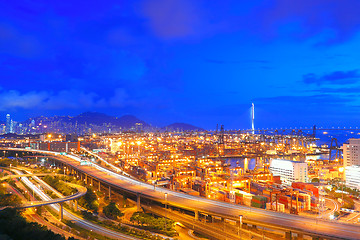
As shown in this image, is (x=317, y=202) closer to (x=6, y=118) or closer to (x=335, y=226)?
(x=335, y=226)

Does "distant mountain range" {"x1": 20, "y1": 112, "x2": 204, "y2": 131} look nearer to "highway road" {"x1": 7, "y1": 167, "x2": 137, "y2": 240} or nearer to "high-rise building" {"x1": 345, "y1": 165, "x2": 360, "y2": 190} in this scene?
"high-rise building" {"x1": 345, "y1": 165, "x2": 360, "y2": 190}

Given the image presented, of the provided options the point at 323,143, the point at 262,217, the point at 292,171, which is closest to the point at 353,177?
the point at 292,171

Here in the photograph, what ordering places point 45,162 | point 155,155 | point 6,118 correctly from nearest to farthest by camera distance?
point 45,162
point 155,155
point 6,118

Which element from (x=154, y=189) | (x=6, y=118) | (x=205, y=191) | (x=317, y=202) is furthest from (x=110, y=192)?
(x=6, y=118)

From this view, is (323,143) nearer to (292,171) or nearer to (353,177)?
(292,171)

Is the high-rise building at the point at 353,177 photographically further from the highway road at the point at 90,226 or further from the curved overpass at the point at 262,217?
the highway road at the point at 90,226

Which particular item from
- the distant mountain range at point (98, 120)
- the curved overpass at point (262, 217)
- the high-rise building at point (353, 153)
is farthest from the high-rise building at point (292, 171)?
the distant mountain range at point (98, 120)
